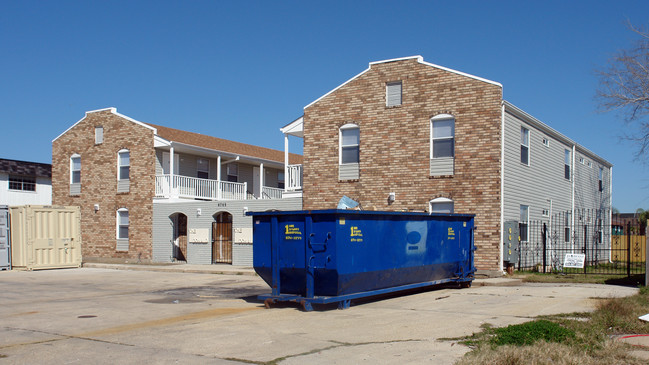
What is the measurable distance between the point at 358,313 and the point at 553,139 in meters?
16.9

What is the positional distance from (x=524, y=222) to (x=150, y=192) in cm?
1710

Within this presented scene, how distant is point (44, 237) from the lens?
83.8 feet

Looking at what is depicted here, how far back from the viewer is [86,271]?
2494cm

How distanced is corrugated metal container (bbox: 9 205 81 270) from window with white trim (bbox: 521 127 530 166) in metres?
18.0

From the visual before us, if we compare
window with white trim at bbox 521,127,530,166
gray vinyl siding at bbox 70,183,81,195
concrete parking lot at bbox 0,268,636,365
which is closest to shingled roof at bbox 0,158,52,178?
gray vinyl siding at bbox 70,183,81,195

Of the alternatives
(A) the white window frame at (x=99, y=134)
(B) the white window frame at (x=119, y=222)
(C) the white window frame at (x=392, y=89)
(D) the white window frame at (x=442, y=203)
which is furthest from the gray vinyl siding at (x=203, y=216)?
(D) the white window frame at (x=442, y=203)

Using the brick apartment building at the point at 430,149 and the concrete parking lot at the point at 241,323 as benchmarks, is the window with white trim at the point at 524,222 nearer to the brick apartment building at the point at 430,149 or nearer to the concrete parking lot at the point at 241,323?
the brick apartment building at the point at 430,149

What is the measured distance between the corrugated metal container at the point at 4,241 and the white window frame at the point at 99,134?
771 cm

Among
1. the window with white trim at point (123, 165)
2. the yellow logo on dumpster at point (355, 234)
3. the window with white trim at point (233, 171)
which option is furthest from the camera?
the window with white trim at point (233, 171)

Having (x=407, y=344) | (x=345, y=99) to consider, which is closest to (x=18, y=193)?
(x=345, y=99)

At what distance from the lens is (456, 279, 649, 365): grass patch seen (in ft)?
22.7

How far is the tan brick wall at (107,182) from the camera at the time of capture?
98.6ft

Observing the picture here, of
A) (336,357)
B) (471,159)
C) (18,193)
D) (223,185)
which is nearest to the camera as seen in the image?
(336,357)

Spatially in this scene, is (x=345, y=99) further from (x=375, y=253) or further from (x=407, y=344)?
(x=407, y=344)
